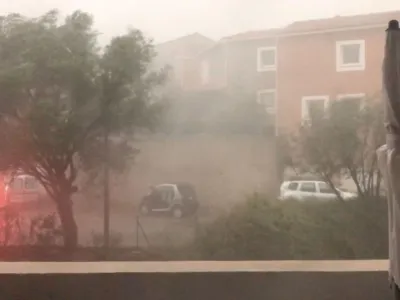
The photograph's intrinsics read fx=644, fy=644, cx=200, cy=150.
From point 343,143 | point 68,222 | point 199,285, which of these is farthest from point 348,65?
point 68,222

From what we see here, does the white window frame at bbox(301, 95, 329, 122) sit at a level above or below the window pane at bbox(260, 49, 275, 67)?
below

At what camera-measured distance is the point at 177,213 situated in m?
2.10

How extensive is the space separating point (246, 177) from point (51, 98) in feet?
2.23

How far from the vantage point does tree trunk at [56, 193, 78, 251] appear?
2.07 m

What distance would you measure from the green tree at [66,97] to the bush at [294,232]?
40 cm

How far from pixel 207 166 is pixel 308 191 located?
1.12 ft

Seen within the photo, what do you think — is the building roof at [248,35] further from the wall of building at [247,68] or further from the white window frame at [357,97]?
the white window frame at [357,97]

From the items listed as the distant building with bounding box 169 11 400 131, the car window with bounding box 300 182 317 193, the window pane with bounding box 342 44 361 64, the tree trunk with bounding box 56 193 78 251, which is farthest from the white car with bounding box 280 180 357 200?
the tree trunk with bounding box 56 193 78 251

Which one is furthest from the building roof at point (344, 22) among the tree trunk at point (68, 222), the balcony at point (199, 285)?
the tree trunk at point (68, 222)

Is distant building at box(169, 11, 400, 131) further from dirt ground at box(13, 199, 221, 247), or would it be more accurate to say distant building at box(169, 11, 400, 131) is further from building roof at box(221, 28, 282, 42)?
dirt ground at box(13, 199, 221, 247)

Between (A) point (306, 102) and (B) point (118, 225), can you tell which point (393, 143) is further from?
(B) point (118, 225)

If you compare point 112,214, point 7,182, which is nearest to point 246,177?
point 112,214

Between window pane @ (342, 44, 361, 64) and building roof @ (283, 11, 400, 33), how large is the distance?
70 mm

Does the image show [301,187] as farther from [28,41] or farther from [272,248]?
[28,41]
